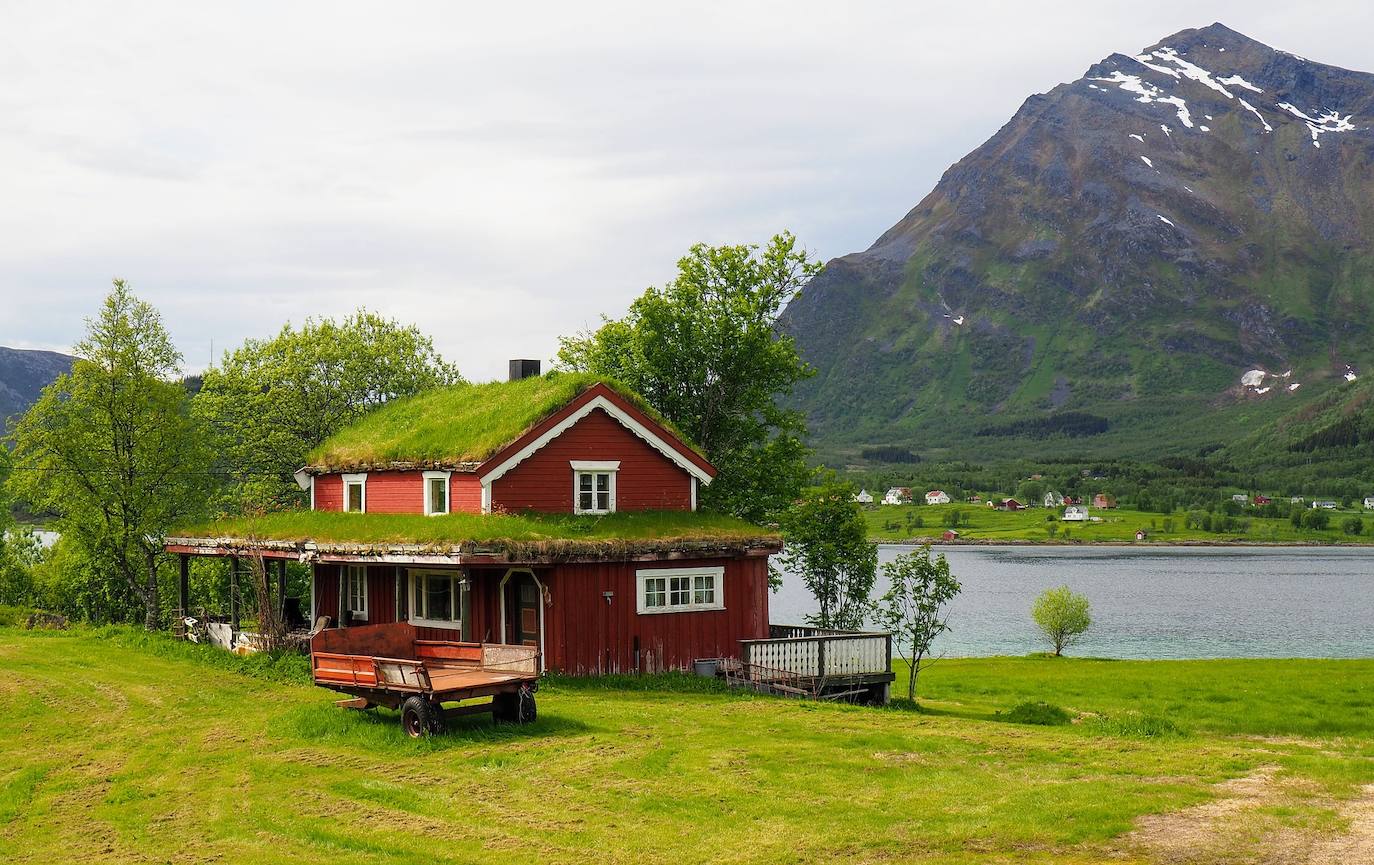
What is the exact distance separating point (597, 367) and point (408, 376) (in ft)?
46.6

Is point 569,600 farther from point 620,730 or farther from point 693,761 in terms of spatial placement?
point 693,761

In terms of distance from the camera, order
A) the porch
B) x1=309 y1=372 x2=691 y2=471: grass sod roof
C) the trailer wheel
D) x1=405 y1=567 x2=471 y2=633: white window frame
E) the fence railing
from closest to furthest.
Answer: the trailer wheel
the porch
the fence railing
x1=405 y1=567 x2=471 y2=633: white window frame
x1=309 y1=372 x2=691 y2=471: grass sod roof

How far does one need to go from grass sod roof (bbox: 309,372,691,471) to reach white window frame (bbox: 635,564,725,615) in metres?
5.20

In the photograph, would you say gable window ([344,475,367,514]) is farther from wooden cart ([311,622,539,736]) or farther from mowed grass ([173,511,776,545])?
wooden cart ([311,622,539,736])

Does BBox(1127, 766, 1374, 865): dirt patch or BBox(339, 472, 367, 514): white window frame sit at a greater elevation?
BBox(339, 472, 367, 514): white window frame

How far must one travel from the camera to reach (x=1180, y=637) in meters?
90.3

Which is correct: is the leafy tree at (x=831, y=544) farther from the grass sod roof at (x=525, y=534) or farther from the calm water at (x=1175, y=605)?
the calm water at (x=1175, y=605)

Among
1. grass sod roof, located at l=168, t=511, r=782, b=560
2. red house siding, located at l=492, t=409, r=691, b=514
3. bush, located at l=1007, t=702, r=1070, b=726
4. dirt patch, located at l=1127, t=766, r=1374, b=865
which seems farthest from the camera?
red house siding, located at l=492, t=409, r=691, b=514

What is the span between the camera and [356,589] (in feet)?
134

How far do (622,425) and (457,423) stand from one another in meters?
5.49

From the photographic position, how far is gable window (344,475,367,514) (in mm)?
41562

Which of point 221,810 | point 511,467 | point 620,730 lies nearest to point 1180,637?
point 511,467

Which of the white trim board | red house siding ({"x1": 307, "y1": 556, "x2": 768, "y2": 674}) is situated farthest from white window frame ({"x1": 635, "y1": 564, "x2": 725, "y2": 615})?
the white trim board

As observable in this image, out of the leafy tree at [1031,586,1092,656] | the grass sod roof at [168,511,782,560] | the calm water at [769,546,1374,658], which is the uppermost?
the grass sod roof at [168,511,782,560]
